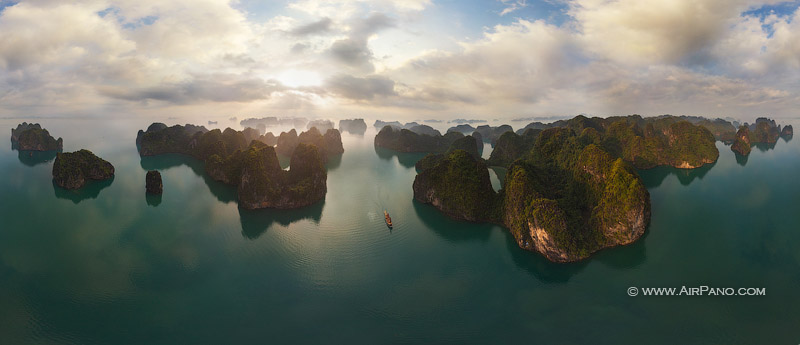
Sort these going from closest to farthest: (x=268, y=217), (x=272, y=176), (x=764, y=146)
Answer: (x=268, y=217) < (x=272, y=176) < (x=764, y=146)

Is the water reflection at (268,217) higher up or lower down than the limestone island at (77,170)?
lower down

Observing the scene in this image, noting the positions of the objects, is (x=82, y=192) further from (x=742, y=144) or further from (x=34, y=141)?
(x=742, y=144)

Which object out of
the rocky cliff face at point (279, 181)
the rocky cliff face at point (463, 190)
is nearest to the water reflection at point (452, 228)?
the rocky cliff face at point (463, 190)

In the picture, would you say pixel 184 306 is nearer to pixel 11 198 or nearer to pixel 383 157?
pixel 11 198

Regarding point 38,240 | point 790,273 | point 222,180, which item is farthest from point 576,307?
point 222,180

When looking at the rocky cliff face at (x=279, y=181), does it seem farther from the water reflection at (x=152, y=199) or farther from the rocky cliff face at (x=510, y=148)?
the rocky cliff face at (x=510, y=148)

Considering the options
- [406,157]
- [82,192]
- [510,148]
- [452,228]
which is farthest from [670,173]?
[82,192]

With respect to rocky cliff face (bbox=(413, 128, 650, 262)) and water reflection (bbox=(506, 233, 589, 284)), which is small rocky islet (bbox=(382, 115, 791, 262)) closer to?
rocky cliff face (bbox=(413, 128, 650, 262))
